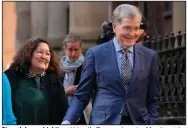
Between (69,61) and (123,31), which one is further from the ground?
(123,31)

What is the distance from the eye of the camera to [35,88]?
5.70 meters

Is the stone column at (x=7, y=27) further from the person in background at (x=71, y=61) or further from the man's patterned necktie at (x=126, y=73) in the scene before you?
the man's patterned necktie at (x=126, y=73)

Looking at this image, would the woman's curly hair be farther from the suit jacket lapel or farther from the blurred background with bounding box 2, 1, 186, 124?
the blurred background with bounding box 2, 1, 186, 124

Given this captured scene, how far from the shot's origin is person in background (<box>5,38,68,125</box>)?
561cm

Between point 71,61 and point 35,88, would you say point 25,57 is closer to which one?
point 35,88

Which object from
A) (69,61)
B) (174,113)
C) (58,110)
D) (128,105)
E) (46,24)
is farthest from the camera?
(46,24)

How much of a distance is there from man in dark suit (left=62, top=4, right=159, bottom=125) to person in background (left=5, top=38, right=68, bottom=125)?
13.8 inches

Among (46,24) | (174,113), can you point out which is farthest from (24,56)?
(46,24)

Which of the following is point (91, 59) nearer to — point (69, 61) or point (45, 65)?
point (45, 65)

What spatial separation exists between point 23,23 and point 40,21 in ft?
6.28

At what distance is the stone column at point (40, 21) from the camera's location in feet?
39.0

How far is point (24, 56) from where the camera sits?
571cm

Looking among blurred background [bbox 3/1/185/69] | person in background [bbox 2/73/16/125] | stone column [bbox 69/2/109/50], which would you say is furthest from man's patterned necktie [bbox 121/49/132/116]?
stone column [bbox 69/2/109/50]

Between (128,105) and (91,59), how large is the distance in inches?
16.5
